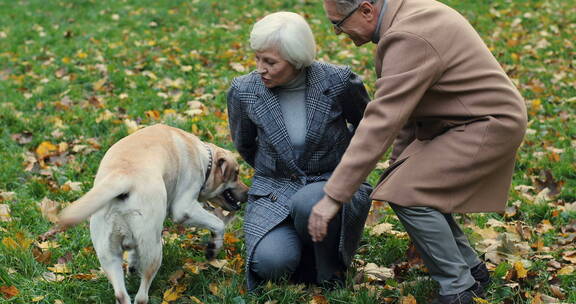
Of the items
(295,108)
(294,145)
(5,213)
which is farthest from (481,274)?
(5,213)

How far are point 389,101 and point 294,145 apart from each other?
3.14 feet

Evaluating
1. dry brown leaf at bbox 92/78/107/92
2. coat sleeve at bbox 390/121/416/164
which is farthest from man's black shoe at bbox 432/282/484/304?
dry brown leaf at bbox 92/78/107/92

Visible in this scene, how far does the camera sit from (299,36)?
335 centimetres

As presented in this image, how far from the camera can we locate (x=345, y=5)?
2.89 meters

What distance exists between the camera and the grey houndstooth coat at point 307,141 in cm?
351

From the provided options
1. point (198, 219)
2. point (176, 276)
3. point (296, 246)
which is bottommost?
point (176, 276)

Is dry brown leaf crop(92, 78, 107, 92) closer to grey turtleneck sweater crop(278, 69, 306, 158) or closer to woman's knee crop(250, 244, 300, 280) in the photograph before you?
grey turtleneck sweater crop(278, 69, 306, 158)

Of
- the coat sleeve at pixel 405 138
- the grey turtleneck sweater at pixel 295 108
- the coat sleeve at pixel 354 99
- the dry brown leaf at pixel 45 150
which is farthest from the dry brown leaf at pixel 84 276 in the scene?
the dry brown leaf at pixel 45 150

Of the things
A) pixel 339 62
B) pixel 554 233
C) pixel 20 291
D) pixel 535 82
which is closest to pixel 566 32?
pixel 535 82

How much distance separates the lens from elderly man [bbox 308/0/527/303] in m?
2.72

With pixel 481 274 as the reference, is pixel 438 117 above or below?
above

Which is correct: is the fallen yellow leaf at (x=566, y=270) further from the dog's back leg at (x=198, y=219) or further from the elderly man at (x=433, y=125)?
the dog's back leg at (x=198, y=219)

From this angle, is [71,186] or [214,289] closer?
[214,289]

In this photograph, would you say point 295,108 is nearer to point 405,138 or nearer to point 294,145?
point 294,145
